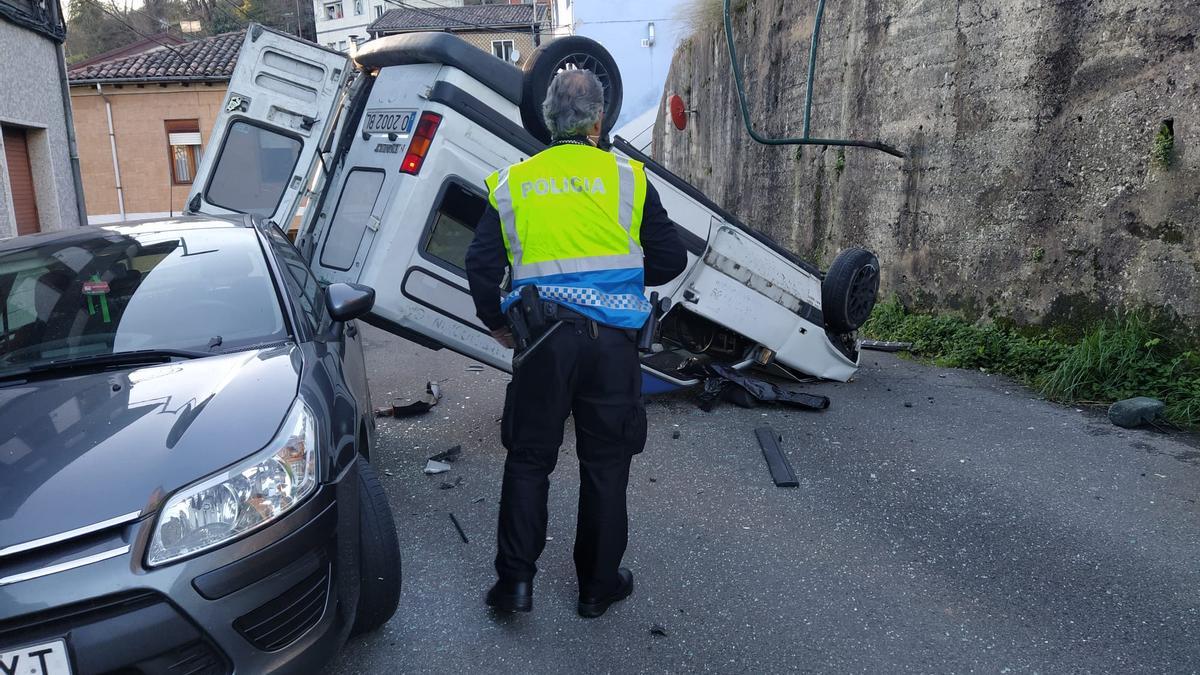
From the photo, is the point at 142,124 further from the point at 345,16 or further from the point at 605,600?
the point at 345,16

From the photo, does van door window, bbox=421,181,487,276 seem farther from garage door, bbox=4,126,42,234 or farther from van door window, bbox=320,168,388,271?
garage door, bbox=4,126,42,234

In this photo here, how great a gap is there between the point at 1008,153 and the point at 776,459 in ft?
13.0

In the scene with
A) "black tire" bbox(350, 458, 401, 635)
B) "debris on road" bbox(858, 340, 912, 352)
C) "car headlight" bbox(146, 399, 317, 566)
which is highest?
"car headlight" bbox(146, 399, 317, 566)

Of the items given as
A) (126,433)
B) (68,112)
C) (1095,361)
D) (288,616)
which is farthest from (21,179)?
(1095,361)

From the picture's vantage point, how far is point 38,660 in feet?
6.28

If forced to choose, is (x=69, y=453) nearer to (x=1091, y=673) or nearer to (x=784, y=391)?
(x=1091, y=673)

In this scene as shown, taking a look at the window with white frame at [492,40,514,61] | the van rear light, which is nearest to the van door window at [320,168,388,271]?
the van rear light

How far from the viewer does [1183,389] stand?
A: 536cm

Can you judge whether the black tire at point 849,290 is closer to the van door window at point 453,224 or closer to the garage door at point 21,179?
the van door window at point 453,224

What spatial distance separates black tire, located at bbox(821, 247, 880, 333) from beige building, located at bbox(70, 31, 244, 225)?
23.5 metres

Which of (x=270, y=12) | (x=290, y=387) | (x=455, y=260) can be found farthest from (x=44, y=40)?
(x=270, y=12)

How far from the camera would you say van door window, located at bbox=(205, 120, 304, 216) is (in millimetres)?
5098

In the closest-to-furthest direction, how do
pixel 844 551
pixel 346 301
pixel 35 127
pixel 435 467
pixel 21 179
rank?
1. pixel 346 301
2. pixel 844 551
3. pixel 435 467
4. pixel 21 179
5. pixel 35 127

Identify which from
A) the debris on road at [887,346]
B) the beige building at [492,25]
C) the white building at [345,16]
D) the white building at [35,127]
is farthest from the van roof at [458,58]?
the white building at [345,16]
